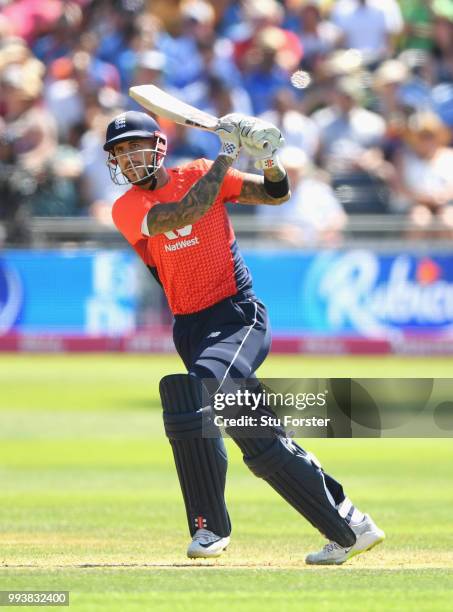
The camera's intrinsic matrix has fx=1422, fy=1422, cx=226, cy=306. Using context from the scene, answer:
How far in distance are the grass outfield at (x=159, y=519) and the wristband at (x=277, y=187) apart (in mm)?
1692

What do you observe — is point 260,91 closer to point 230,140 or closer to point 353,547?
point 230,140

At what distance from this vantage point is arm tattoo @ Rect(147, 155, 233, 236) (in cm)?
631

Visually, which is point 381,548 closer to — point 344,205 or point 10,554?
point 10,554

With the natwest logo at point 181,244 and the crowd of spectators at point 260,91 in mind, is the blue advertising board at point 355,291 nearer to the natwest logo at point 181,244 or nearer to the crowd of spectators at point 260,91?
the crowd of spectators at point 260,91

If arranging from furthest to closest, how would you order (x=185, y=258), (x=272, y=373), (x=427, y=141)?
(x=427, y=141) → (x=272, y=373) → (x=185, y=258)

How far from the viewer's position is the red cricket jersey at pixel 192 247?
6566 mm

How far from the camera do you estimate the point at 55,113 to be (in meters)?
18.9

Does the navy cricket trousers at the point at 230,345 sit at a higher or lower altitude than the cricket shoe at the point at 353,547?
higher

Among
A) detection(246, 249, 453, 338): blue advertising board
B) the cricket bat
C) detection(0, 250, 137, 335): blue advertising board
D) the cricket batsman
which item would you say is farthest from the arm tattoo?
detection(0, 250, 137, 335): blue advertising board

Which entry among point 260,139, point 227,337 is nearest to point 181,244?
point 227,337

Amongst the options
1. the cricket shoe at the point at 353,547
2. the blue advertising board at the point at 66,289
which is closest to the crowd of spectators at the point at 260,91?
the blue advertising board at the point at 66,289

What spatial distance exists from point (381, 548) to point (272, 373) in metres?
8.61

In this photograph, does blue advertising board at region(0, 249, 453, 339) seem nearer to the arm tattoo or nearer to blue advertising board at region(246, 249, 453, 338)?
blue advertising board at region(246, 249, 453, 338)

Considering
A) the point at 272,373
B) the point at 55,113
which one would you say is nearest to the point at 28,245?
the point at 55,113
